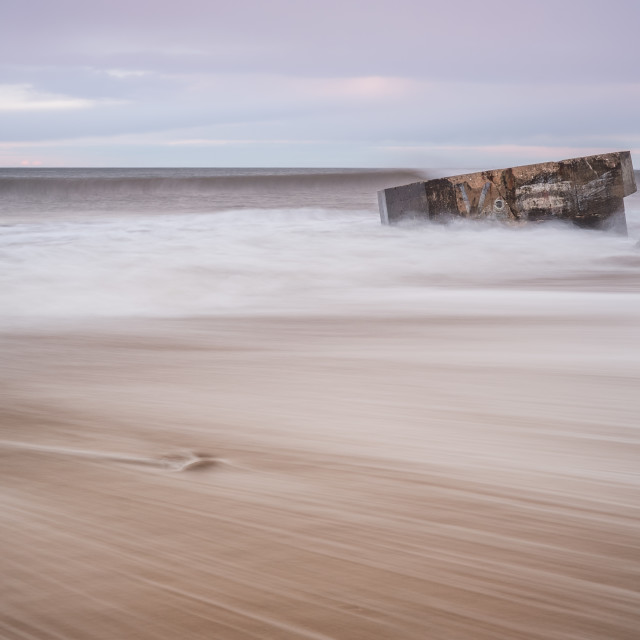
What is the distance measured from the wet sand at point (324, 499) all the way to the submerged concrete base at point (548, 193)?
3.04 m

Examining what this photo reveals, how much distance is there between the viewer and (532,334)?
1.26 meters

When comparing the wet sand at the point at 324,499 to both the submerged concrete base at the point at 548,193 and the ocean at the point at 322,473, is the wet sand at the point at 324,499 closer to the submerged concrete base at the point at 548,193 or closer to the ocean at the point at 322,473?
the ocean at the point at 322,473

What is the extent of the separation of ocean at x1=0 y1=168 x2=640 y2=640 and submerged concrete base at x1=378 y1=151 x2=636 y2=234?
239cm

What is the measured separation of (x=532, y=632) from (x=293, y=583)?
0.14 meters

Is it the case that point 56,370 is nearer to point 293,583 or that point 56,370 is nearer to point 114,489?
point 114,489

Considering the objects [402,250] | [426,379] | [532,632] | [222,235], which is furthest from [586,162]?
[532,632]

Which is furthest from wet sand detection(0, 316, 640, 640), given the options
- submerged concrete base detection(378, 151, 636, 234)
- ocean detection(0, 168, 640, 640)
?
submerged concrete base detection(378, 151, 636, 234)

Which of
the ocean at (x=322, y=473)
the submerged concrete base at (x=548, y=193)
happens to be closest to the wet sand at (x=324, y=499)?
the ocean at (x=322, y=473)

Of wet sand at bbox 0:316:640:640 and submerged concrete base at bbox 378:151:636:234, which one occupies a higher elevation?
submerged concrete base at bbox 378:151:636:234

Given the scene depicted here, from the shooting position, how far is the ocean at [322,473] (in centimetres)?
39

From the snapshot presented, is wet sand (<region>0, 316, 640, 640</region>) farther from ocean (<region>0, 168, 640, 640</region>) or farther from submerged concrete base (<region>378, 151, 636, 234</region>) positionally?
submerged concrete base (<region>378, 151, 636, 234</region>)

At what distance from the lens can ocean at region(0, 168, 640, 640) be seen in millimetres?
392

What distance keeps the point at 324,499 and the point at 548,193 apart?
12.3 ft

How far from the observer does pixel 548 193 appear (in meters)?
3.92
